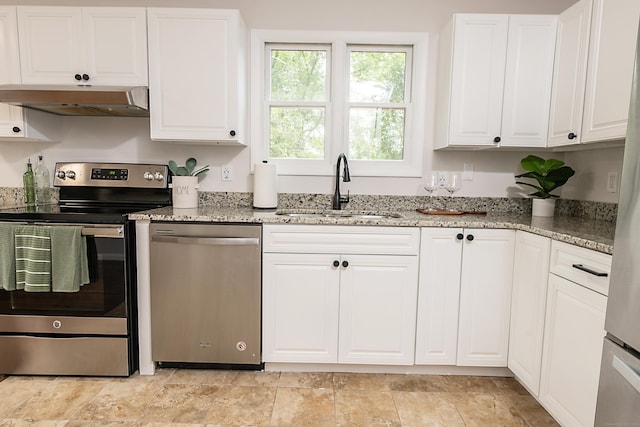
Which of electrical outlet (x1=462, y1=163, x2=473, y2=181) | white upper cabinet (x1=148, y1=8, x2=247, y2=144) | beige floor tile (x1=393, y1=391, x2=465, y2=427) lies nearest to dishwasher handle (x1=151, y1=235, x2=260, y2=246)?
white upper cabinet (x1=148, y1=8, x2=247, y2=144)

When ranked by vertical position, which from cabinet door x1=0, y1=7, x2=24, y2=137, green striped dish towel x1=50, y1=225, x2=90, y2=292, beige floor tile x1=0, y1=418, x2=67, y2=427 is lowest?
beige floor tile x1=0, y1=418, x2=67, y2=427

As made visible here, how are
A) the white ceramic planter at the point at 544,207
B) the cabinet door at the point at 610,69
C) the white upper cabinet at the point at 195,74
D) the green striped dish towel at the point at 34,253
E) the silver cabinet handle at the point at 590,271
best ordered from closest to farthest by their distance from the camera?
the silver cabinet handle at the point at 590,271
the cabinet door at the point at 610,69
the green striped dish towel at the point at 34,253
the white upper cabinet at the point at 195,74
the white ceramic planter at the point at 544,207

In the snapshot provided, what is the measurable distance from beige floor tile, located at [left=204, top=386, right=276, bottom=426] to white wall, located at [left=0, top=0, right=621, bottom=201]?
1289mm

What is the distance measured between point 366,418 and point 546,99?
2.06 m

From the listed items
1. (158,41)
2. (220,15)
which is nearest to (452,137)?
(220,15)

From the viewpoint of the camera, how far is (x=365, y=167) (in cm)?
256

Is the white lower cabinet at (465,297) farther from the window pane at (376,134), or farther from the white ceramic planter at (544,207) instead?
the window pane at (376,134)

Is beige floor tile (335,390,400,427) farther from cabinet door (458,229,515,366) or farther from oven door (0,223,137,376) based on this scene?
oven door (0,223,137,376)

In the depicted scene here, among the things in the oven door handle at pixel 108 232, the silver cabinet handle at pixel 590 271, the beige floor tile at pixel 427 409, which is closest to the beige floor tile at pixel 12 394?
the oven door handle at pixel 108 232

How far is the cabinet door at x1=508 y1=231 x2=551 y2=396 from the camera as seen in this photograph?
1726 mm

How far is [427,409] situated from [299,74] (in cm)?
221

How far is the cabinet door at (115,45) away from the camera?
7.00ft

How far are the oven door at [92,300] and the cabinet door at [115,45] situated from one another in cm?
95

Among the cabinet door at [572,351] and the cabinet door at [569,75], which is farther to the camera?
the cabinet door at [569,75]
